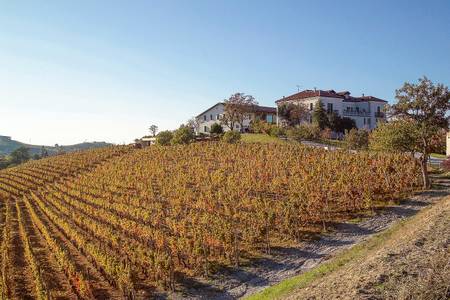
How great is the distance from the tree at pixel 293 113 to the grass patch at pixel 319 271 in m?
50.3

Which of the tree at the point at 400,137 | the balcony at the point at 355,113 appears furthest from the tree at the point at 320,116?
the tree at the point at 400,137

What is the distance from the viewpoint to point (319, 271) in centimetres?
1516

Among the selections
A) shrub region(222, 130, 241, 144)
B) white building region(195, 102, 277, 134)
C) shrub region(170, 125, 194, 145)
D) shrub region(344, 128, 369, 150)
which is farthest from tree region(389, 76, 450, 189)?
white building region(195, 102, 277, 134)

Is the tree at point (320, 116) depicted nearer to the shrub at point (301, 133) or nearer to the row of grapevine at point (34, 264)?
the shrub at point (301, 133)

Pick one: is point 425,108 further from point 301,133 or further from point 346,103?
point 346,103

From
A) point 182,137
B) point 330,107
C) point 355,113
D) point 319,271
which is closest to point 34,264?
point 319,271

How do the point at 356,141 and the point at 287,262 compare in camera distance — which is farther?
the point at 356,141

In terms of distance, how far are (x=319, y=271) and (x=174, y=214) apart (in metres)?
12.7

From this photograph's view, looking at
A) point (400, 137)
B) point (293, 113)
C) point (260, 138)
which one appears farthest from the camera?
point (293, 113)

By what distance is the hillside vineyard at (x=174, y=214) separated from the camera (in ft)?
58.7

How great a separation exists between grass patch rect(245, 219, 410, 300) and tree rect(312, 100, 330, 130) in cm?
4865

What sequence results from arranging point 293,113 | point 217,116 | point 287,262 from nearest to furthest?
point 287,262 → point 293,113 → point 217,116

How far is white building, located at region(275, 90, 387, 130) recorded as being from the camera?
70.9m

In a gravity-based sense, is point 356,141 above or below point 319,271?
above
